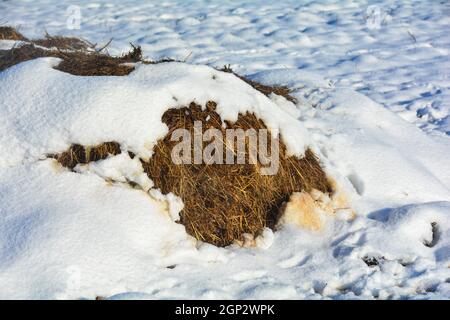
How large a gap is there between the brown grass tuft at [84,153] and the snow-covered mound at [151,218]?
41 mm

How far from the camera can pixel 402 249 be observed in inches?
140

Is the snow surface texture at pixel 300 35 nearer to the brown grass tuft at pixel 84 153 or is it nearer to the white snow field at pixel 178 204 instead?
the white snow field at pixel 178 204

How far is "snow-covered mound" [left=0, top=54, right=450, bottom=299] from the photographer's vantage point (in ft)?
10.1

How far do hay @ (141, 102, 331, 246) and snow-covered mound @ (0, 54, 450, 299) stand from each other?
8cm

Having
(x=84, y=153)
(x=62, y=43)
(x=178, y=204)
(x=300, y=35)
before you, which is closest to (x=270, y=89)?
(x=178, y=204)

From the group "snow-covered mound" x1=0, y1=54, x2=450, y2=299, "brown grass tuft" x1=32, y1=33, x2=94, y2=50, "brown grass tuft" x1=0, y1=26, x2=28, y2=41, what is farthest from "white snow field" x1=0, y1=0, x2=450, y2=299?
"brown grass tuft" x1=32, y1=33, x2=94, y2=50

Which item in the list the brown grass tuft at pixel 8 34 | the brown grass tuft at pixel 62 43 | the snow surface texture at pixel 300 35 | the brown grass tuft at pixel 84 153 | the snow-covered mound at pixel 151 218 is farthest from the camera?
the snow surface texture at pixel 300 35

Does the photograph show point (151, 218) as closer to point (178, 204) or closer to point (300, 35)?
point (178, 204)

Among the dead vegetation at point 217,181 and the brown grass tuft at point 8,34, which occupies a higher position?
the brown grass tuft at point 8,34

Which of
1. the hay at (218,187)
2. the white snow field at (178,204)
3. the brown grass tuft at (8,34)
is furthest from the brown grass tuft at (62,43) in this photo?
the hay at (218,187)

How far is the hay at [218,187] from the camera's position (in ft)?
11.8
